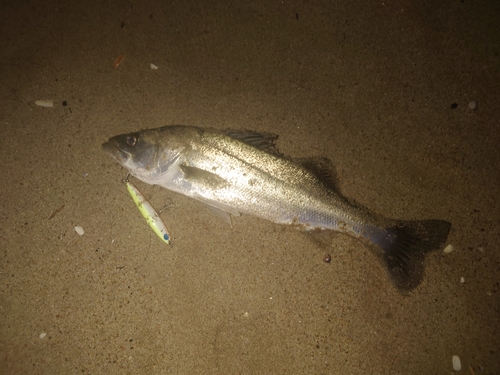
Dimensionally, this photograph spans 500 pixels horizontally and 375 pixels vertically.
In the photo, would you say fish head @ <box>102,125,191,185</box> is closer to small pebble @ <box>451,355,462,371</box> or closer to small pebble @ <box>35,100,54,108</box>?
small pebble @ <box>35,100,54,108</box>

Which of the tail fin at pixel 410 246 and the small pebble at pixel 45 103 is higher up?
the tail fin at pixel 410 246

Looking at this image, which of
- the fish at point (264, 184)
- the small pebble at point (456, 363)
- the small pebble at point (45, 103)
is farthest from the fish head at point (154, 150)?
Answer: the small pebble at point (456, 363)

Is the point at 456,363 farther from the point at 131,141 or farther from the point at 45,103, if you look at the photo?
the point at 45,103

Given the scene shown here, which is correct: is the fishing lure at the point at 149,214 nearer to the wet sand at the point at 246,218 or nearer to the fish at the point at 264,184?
the wet sand at the point at 246,218

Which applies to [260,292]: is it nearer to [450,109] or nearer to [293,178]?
[293,178]

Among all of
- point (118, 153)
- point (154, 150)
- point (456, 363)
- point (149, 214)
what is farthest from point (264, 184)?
point (456, 363)

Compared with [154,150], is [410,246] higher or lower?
higher
